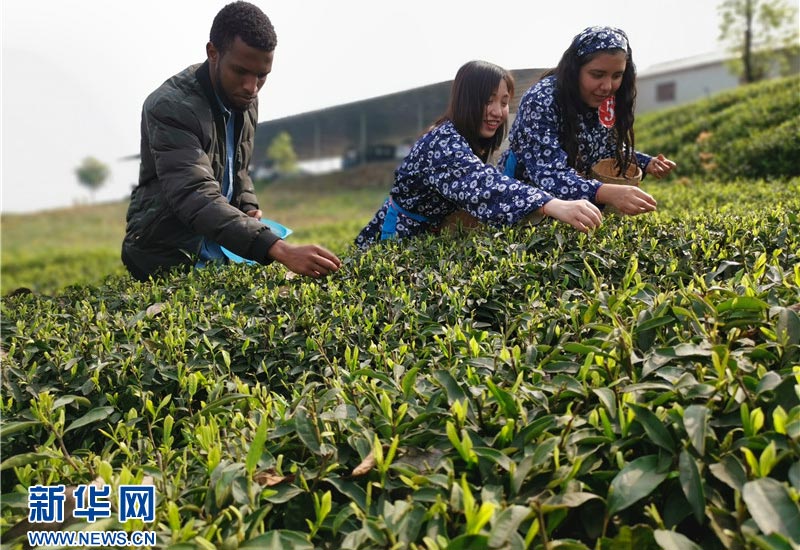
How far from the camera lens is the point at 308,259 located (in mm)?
2787

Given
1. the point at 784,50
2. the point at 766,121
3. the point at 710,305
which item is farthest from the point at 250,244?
the point at 784,50

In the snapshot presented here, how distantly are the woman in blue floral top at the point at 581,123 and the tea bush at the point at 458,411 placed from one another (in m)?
0.98

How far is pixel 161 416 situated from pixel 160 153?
1.86 meters

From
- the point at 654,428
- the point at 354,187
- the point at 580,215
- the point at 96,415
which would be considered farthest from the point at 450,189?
the point at 354,187

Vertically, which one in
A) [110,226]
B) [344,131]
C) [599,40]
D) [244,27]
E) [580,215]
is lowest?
[110,226]

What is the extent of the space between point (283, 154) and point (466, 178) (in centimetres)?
3352

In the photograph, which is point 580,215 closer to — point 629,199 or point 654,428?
point 629,199

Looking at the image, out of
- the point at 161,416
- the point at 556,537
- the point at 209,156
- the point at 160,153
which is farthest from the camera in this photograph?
the point at 209,156

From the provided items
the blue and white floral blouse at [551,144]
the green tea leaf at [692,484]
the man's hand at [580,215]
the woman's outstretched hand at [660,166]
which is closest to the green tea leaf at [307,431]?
the green tea leaf at [692,484]

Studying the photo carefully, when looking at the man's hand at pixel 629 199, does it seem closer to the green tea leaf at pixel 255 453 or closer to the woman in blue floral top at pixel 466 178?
the woman in blue floral top at pixel 466 178

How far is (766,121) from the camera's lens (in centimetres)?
838

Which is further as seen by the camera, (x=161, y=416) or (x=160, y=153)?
(x=160, y=153)

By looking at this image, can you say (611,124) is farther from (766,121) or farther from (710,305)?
(766,121)

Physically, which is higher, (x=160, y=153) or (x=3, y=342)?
(x=160, y=153)
